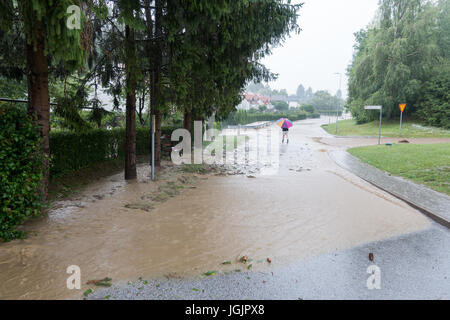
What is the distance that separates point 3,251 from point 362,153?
18.1 m

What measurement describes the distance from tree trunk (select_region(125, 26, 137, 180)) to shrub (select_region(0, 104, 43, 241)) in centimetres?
380

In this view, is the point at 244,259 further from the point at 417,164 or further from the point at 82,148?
the point at 417,164

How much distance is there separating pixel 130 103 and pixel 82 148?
92.1 inches

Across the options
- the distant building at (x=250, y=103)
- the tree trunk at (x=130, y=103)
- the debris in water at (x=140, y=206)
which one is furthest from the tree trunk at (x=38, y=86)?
the distant building at (x=250, y=103)

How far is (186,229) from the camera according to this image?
6047 millimetres

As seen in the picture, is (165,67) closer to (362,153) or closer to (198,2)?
(198,2)

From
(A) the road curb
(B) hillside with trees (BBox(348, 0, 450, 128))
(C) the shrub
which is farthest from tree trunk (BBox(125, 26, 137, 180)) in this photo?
→ (B) hillside with trees (BBox(348, 0, 450, 128))

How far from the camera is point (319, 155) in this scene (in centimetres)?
1816

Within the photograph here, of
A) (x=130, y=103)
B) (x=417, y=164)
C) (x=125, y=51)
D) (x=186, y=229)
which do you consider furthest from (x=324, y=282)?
(x=417, y=164)

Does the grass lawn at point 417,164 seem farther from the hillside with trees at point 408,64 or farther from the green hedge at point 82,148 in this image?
the hillside with trees at point 408,64

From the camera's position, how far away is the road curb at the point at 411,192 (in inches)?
281

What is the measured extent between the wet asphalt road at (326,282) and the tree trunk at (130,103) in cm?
616

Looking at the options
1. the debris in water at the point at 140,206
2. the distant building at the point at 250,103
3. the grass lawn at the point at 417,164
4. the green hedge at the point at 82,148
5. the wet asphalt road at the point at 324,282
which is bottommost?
the wet asphalt road at the point at 324,282
